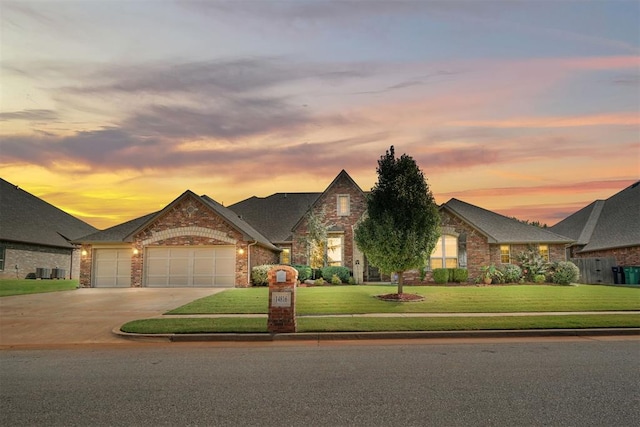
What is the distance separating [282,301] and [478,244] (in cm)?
2210

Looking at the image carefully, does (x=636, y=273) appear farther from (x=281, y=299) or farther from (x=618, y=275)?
(x=281, y=299)

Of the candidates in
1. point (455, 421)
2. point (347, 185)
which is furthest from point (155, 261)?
Answer: point (455, 421)

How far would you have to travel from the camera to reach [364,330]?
12.5 m

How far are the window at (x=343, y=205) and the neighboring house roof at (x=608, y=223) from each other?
1727 cm

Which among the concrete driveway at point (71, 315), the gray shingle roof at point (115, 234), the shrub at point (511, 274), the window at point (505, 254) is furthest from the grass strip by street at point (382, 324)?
the gray shingle roof at point (115, 234)

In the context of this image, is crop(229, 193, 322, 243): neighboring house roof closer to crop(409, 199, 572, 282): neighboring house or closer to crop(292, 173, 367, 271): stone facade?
crop(292, 173, 367, 271): stone facade

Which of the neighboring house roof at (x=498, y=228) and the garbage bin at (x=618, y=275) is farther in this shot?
the garbage bin at (x=618, y=275)

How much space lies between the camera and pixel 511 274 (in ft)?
100

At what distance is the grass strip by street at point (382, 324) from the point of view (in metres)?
12.7

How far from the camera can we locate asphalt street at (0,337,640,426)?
6090mm

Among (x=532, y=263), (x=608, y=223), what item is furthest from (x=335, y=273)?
(x=608, y=223)

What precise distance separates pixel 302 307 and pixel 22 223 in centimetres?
2950

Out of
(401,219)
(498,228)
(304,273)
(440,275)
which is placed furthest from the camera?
(498,228)

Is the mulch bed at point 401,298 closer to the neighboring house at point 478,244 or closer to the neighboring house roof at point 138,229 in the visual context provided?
the neighboring house at point 478,244
